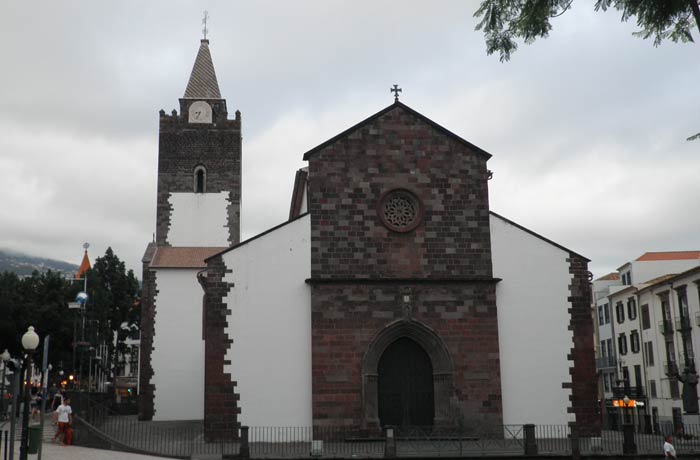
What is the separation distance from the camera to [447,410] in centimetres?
2305

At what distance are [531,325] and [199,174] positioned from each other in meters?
24.4

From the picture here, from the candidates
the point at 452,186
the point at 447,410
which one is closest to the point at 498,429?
the point at 447,410

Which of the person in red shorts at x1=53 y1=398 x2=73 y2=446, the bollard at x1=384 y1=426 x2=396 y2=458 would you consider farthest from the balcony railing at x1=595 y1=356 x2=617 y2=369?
the person in red shorts at x1=53 y1=398 x2=73 y2=446

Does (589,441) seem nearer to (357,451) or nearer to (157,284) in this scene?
(357,451)

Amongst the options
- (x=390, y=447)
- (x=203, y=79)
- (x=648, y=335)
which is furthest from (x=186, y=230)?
(x=648, y=335)

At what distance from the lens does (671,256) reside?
5162 centimetres

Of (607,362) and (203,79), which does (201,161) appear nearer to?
(203,79)

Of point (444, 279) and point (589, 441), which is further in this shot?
point (444, 279)

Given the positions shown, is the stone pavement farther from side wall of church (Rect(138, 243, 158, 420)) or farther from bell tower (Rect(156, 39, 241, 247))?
bell tower (Rect(156, 39, 241, 247))

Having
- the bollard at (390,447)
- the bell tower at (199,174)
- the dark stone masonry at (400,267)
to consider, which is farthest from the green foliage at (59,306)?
the bollard at (390,447)

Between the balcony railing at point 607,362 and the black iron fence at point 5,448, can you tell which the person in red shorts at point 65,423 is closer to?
the black iron fence at point 5,448

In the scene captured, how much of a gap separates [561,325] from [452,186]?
579cm

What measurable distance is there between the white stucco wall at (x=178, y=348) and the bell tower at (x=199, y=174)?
12.1ft

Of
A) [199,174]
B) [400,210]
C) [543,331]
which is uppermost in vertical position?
[199,174]
